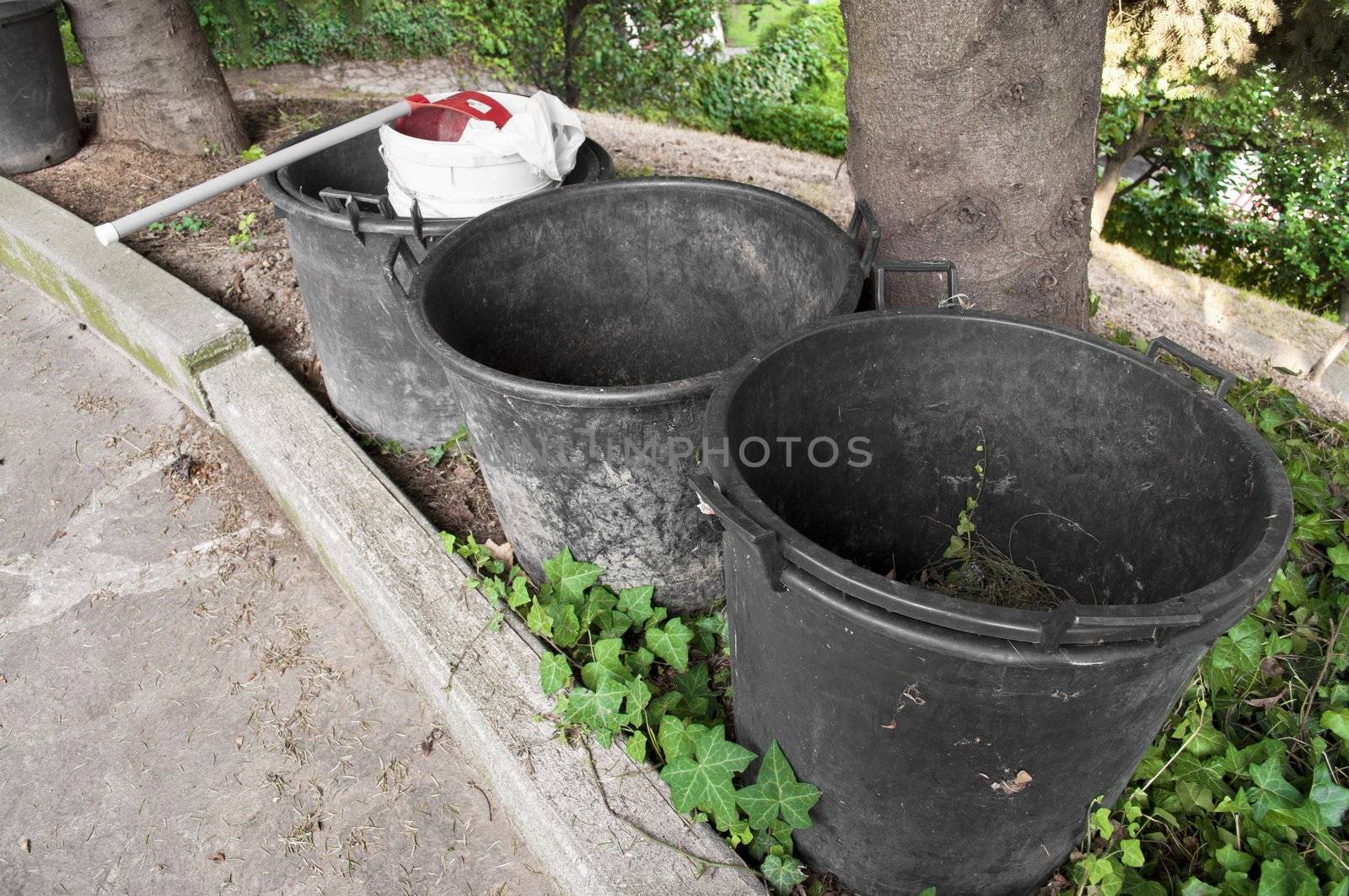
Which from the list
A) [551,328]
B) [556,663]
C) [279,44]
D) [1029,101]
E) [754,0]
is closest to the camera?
[556,663]

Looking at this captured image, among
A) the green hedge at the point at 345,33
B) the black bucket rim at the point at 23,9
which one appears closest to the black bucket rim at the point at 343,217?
the black bucket rim at the point at 23,9

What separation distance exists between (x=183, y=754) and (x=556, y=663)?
112 cm

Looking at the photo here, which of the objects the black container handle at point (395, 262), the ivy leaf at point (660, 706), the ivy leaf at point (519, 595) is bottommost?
the ivy leaf at point (660, 706)

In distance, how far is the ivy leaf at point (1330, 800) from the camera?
1833 mm

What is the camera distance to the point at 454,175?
2.74m

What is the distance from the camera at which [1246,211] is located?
37.0 ft

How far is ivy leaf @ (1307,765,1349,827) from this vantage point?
72.2 inches

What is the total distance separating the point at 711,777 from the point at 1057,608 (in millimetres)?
879

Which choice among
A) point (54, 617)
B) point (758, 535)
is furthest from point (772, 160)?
point (758, 535)

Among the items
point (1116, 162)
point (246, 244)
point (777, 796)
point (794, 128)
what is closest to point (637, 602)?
point (777, 796)

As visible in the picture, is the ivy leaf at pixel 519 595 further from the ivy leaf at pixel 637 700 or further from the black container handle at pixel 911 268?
the black container handle at pixel 911 268

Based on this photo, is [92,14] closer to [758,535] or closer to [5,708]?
[5,708]

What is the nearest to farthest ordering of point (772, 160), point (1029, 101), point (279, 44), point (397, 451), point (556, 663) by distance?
1. point (556, 663)
2. point (1029, 101)
3. point (397, 451)
4. point (772, 160)
5. point (279, 44)

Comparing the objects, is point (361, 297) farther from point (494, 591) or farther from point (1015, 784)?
point (1015, 784)
